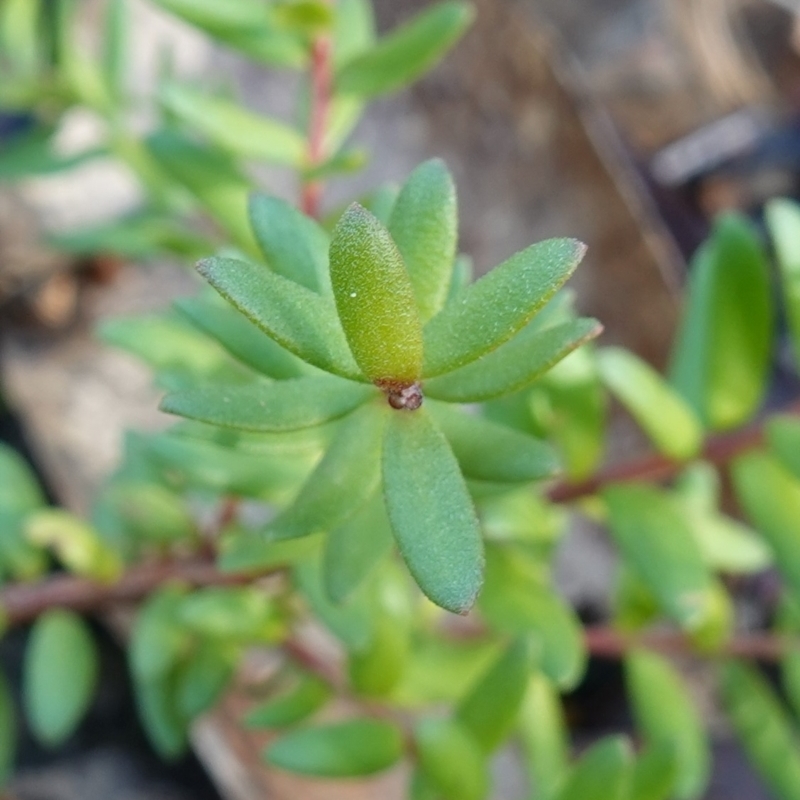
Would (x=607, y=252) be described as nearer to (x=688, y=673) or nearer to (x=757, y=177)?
(x=757, y=177)

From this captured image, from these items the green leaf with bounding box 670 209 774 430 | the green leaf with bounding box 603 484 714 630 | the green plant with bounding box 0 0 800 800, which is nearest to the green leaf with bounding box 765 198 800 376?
the green plant with bounding box 0 0 800 800

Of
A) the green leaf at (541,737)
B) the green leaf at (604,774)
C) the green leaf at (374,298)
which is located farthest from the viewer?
the green leaf at (541,737)

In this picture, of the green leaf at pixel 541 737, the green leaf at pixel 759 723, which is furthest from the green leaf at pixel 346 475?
the green leaf at pixel 759 723

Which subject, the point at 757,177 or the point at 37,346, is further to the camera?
the point at 757,177

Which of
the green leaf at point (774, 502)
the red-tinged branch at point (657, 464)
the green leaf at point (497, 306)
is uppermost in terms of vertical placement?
the green leaf at point (497, 306)

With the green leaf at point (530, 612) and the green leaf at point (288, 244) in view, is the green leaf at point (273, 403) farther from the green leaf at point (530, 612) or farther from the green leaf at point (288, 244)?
the green leaf at point (530, 612)

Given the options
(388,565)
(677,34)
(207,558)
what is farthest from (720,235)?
(677,34)
